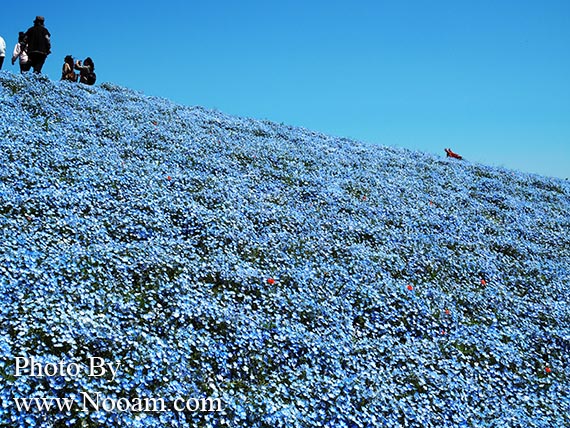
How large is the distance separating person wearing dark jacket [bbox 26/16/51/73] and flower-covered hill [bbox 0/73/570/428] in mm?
4719

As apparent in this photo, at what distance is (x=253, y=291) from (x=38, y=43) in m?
14.1

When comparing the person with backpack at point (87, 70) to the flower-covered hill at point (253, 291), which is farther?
the person with backpack at point (87, 70)

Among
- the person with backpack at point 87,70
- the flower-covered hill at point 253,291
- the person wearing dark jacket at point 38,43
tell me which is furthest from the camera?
the person with backpack at point 87,70

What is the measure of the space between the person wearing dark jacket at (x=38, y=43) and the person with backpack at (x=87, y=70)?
259 cm

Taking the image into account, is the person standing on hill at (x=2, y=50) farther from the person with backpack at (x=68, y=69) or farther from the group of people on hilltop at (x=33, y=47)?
the person with backpack at (x=68, y=69)

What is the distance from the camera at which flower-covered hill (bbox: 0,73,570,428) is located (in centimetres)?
459

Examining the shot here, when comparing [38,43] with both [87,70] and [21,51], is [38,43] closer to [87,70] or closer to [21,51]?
[21,51]

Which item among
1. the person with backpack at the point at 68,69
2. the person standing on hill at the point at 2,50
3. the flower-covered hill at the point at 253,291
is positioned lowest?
the flower-covered hill at the point at 253,291

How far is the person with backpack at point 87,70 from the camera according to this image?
19.0m

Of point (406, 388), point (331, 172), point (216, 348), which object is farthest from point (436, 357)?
point (331, 172)

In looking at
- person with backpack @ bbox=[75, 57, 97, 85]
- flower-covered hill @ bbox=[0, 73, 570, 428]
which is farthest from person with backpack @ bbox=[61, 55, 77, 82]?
flower-covered hill @ bbox=[0, 73, 570, 428]

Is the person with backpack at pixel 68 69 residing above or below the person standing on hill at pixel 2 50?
above

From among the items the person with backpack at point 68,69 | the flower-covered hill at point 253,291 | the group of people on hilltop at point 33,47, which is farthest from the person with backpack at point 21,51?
the flower-covered hill at point 253,291

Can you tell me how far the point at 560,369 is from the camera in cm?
639
